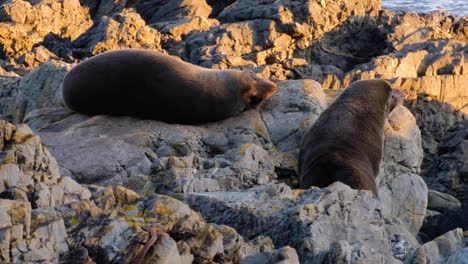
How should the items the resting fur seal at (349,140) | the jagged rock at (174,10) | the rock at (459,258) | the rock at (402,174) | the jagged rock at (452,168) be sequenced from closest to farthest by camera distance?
1. the rock at (459,258)
2. the resting fur seal at (349,140)
3. the rock at (402,174)
4. the jagged rock at (452,168)
5. the jagged rock at (174,10)

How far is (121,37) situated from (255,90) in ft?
25.9

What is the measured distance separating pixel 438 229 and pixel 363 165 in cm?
159

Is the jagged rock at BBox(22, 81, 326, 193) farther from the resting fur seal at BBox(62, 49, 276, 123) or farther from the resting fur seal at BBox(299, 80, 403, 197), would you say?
the resting fur seal at BBox(299, 80, 403, 197)

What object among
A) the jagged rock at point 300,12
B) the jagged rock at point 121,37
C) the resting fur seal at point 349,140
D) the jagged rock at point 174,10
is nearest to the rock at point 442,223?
the resting fur seal at point 349,140

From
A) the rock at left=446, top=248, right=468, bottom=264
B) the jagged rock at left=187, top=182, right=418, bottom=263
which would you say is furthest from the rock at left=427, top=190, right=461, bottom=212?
the rock at left=446, top=248, right=468, bottom=264

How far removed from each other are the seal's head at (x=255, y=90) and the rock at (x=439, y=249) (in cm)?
442

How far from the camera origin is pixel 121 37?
19188 millimetres

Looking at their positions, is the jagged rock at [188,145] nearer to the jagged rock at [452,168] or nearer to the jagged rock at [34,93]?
the jagged rock at [34,93]

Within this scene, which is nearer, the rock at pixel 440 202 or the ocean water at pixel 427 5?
the rock at pixel 440 202

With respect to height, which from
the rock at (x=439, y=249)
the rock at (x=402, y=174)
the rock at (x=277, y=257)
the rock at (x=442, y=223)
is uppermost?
the rock at (x=277, y=257)

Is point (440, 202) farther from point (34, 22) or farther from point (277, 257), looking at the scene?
point (34, 22)

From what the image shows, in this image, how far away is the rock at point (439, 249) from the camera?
7.02m

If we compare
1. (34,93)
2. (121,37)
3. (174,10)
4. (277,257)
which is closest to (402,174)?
(34,93)

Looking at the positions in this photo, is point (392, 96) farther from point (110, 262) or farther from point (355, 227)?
point (110, 262)
